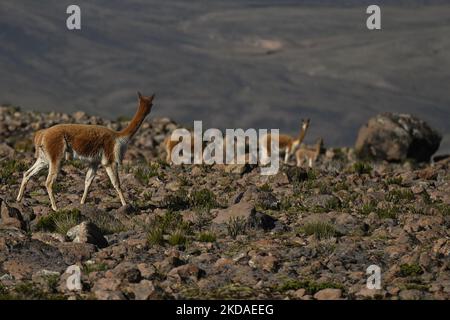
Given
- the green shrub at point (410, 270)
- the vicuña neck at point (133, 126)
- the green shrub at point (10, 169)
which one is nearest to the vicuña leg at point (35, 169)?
the vicuña neck at point (133, 126)

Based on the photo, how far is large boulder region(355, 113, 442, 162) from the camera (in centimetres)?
3728

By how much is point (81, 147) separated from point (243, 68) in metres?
133

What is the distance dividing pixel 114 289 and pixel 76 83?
128 meters

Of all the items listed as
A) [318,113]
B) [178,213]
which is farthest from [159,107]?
[178,213]

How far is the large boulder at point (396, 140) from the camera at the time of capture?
37.3 m

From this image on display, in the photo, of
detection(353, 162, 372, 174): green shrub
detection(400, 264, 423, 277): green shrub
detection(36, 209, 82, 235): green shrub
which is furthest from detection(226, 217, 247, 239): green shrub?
detection(353, 162, 372, 174): green shrub

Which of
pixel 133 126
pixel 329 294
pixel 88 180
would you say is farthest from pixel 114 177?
pixel 329 294

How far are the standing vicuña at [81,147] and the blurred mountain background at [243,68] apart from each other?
78.8 m

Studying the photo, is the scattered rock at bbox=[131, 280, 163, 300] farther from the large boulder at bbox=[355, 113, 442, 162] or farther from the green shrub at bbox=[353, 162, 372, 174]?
the large boulder at bbox=[355, 113, 442, 162]

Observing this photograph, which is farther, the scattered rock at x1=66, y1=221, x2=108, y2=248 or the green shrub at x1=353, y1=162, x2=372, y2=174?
the green shrub at x1=353, y1=162, x2=372, y2=174

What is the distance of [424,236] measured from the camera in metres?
15.2

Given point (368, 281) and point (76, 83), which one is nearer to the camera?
point (368, 281)

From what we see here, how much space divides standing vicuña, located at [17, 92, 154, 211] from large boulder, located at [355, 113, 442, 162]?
69.6 feet

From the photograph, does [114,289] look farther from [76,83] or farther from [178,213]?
[76,83]
